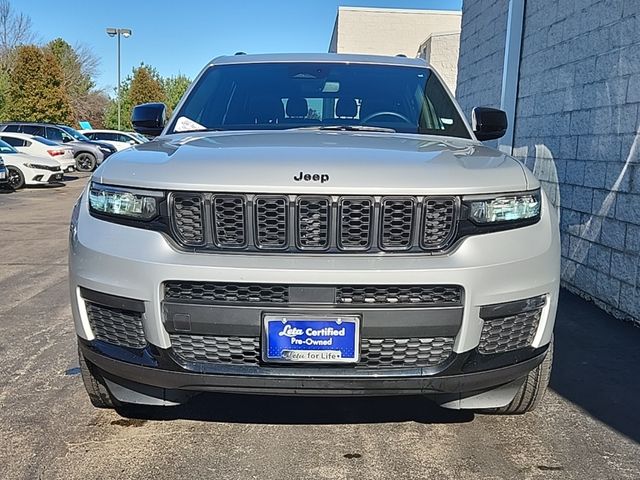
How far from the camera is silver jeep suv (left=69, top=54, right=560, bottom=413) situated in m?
2.45

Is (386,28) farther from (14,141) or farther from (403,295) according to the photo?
(403,295)

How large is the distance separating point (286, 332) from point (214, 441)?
0.93 m

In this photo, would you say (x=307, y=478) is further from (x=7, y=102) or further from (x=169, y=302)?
(x=7, y=102)

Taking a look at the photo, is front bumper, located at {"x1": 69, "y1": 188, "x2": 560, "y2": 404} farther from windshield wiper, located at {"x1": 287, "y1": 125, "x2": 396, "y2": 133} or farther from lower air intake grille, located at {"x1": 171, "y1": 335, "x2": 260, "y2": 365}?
windshield wiper, located at {"x1": 287, "y1": 125, "x2": 396, "y2": 133}

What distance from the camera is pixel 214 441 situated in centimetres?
308

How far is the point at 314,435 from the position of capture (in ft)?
10.3

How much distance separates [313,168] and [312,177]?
58 millimetres

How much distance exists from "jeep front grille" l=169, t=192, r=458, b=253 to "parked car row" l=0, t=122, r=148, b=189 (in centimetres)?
1076

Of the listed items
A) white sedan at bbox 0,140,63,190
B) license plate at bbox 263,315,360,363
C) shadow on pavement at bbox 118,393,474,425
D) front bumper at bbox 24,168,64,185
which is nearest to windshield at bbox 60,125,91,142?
front bumper at bbox 24,168,64,185

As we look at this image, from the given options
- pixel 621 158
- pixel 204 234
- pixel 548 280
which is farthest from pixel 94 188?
pixel 621 158

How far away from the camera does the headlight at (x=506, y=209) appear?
101 inches

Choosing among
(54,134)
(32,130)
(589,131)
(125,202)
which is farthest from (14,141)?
(125,202)

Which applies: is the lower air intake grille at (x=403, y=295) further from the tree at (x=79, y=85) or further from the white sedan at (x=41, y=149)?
the tree at (x=79, y=85)

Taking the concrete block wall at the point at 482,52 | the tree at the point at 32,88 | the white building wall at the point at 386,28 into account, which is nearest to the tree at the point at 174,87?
the tree at the point at 32,88
